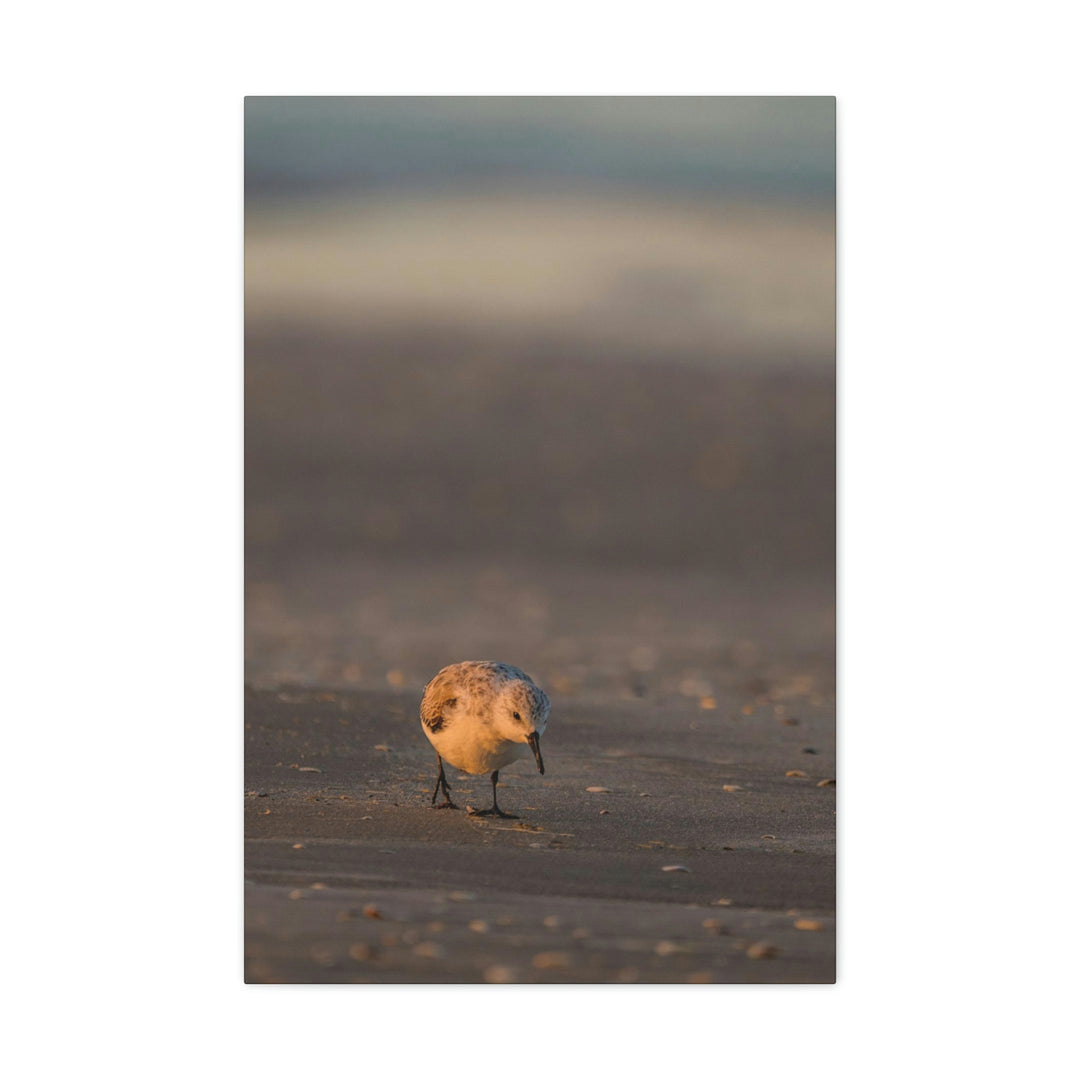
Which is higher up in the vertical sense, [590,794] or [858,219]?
[858,219]

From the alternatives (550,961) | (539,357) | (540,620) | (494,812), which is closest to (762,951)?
(550,961)

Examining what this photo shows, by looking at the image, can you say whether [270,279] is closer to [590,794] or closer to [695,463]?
[590,794]

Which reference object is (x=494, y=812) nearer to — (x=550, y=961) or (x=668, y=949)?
(x=550, y=961)

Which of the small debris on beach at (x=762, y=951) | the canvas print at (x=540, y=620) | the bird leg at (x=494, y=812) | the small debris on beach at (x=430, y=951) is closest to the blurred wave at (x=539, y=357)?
the canvas print at (x=540, y=620)

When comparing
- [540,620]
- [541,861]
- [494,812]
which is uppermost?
[540,620]

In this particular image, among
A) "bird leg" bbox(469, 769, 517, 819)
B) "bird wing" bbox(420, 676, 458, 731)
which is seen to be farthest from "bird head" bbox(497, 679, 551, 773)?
"bird leg" bbox(469, 769, 517, 819)

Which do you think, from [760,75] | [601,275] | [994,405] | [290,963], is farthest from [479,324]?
[290,963]

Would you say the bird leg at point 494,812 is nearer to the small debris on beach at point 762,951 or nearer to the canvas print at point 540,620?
the canvas print at point 540,620
